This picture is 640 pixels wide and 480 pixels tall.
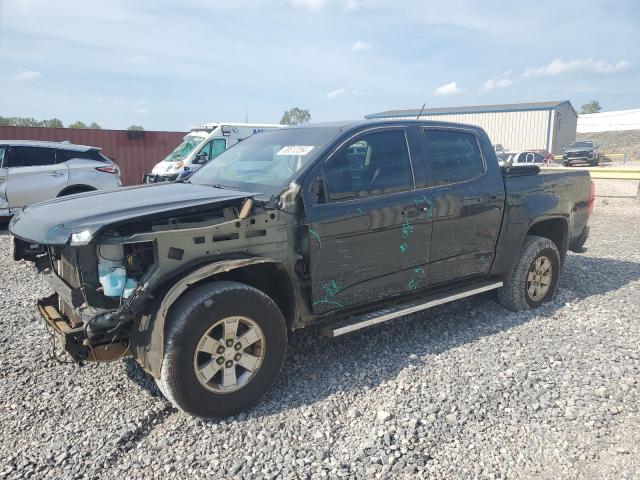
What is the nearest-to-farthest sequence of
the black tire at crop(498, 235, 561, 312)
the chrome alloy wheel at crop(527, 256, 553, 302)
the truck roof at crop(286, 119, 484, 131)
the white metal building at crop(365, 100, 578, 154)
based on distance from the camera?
the truck roof at crop(286, 119, 484, 131)
the black tire at crop(498, 235, 561, 312)
the chrome alloy wheel at crop(527, 256, 553, 302)
the white metal building at crop(365, 100, 578, 154)

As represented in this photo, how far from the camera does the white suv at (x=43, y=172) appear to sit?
387 inches

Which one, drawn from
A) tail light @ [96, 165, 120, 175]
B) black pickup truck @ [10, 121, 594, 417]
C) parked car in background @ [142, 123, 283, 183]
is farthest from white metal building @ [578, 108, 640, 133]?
black pickup truck @ [10, 121, 594, 417]

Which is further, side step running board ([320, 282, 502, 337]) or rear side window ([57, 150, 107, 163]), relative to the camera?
rear side window ([57, 150, 107, 163])

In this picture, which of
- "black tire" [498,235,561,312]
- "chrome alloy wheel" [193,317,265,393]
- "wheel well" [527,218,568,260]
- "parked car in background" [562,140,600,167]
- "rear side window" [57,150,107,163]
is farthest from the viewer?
"parked car in background" [562,140,600,167]

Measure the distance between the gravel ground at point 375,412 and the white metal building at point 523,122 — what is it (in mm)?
36847

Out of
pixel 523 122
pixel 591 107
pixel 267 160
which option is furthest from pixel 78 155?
pixel 591 107

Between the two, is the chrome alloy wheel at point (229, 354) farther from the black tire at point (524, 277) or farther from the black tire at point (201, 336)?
the black tire at point (524, 277)

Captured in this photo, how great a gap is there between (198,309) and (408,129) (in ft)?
7.76

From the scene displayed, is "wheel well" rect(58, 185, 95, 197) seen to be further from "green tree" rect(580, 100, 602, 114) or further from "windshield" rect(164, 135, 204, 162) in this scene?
"green tree" rect(580, 100, 602, 114)

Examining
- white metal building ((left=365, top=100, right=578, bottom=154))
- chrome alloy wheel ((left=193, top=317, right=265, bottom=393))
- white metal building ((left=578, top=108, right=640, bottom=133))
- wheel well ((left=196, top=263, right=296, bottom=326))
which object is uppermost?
white metal building ((left=578, top=108, right=640, bottom=133))

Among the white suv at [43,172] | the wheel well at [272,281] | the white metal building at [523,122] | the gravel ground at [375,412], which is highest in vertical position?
the white metal building at [523,122]

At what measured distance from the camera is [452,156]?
14.8ft

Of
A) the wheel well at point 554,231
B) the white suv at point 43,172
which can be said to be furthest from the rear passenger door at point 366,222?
the white suv at point 43,172

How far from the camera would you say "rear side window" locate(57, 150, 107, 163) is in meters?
10.3
